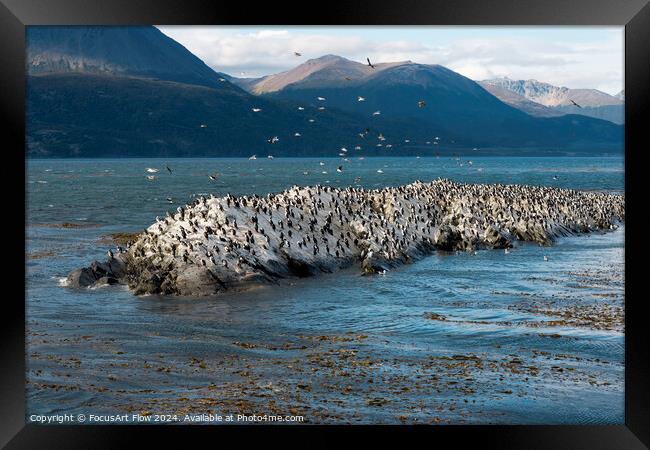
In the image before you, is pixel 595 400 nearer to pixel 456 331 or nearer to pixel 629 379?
pixel 629 379

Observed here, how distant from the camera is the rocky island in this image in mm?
25734

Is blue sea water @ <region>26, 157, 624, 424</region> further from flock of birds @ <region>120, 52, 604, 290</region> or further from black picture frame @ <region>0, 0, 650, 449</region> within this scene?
black picture frame @ <region>0, 0, 650, 449</region>

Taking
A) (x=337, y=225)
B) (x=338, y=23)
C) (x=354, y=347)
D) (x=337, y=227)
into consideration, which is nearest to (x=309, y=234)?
(x=337, y=227)

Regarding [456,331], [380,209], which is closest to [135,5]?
[456,331]

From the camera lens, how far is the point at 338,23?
10836 mm

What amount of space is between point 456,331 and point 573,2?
37.9 feet

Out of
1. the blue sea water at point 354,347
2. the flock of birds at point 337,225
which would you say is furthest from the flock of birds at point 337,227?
the blue sea water at point 354,347

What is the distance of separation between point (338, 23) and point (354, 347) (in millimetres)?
9603

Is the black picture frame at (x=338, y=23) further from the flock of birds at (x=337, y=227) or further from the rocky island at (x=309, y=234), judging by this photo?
the flock of birds at (x=337, y=227)

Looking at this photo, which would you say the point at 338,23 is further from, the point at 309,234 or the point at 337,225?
the point at 337,225

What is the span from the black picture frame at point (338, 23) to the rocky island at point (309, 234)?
14.4 metres

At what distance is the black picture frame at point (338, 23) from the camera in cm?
1054

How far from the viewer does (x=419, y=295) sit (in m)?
26.0

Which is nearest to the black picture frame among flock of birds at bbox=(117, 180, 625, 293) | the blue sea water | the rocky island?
the blue sea water
